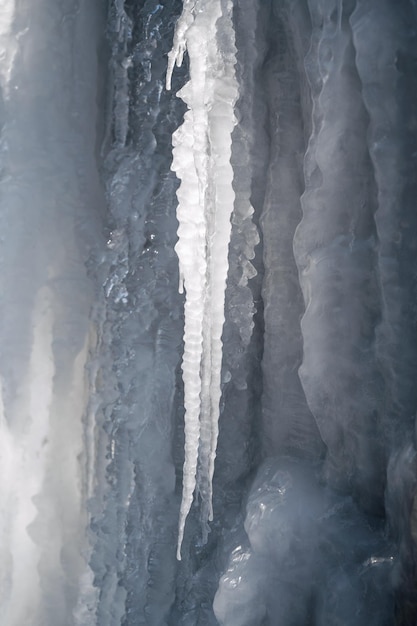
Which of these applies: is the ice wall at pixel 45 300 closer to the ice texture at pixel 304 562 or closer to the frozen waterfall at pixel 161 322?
the frozen waterfall at pixel 161 322

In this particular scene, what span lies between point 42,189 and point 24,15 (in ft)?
0.97

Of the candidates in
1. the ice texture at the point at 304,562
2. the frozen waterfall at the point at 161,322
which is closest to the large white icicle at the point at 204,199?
the frozen waterfall at the point at 161,322

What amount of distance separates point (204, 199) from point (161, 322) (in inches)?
9.2

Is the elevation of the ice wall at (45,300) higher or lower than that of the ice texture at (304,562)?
higher

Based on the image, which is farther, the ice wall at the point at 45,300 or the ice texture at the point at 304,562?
the ice wall at the point at 45,300

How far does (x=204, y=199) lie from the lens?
3.46ft

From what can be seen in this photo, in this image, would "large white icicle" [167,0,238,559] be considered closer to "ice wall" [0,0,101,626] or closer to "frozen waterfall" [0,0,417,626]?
"frozen waterfall" [0,0,417,626]

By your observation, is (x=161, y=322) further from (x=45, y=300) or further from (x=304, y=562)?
(x=304, y=562)

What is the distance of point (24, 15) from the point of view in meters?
1.11

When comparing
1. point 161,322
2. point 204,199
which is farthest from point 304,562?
point 204,199

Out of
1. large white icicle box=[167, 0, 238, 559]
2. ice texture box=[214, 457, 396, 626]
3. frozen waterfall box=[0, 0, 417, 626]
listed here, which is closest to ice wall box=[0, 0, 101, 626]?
frozen waterfall box=[0, 0, 417, 626]

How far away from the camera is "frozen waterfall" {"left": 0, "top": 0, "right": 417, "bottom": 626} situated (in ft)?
3.42

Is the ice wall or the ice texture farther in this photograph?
the ice wall

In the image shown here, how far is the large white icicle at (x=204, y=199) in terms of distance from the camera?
104 centimetres
